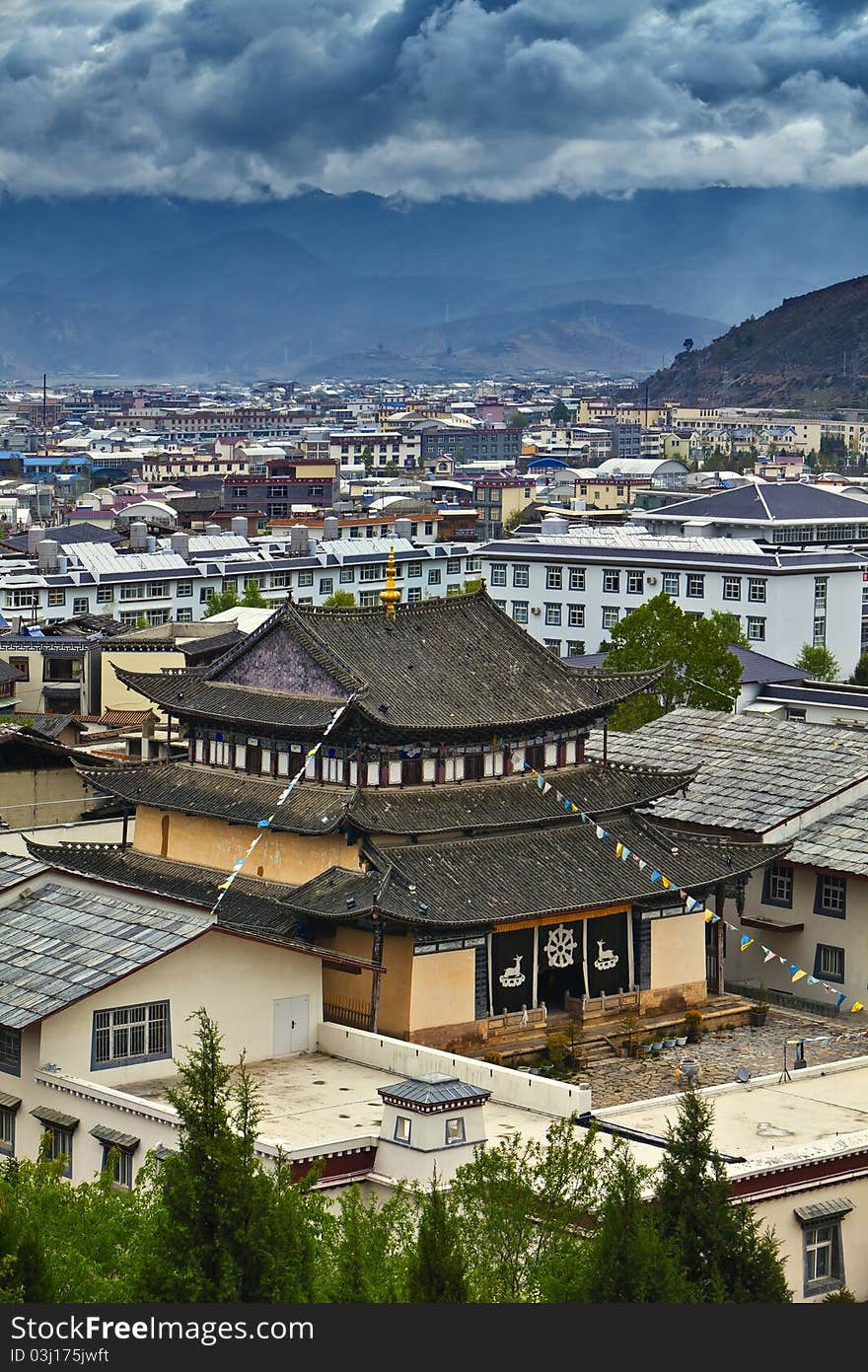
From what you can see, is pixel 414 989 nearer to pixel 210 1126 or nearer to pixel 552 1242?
pixel 552 1242

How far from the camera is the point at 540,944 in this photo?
40.2 metres

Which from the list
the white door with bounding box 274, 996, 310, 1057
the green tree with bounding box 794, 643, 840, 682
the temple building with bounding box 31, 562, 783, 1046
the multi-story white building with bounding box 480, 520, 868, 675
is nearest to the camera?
the white door with bounding box 274, 996, 310, 1057

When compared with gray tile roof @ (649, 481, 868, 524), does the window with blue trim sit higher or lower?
lower

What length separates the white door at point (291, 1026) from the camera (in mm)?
35281

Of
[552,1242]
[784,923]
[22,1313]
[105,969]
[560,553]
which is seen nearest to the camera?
[22,1313]

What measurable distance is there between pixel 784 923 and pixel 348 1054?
12.1 metres

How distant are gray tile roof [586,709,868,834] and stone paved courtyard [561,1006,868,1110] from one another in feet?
15.0

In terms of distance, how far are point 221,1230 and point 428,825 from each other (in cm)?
A: 1919

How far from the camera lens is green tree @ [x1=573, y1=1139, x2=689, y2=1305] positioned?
21.3 m

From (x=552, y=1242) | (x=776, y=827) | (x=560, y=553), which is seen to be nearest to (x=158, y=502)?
(x=560, y=553)

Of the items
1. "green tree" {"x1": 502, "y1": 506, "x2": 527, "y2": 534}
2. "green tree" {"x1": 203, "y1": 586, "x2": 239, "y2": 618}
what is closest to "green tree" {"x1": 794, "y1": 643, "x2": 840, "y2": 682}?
"green tree" {"x1": 203, "y1": 586, "x2": 239, "y2": 618}

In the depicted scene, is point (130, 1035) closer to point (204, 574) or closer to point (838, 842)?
point (838, 842)

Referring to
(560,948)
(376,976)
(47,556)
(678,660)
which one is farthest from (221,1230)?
(47,556)

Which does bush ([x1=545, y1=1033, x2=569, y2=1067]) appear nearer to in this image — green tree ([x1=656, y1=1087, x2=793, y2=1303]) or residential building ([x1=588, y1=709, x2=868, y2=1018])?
residential building ([x1=588, y1=709, x2=868, y2=1018])
